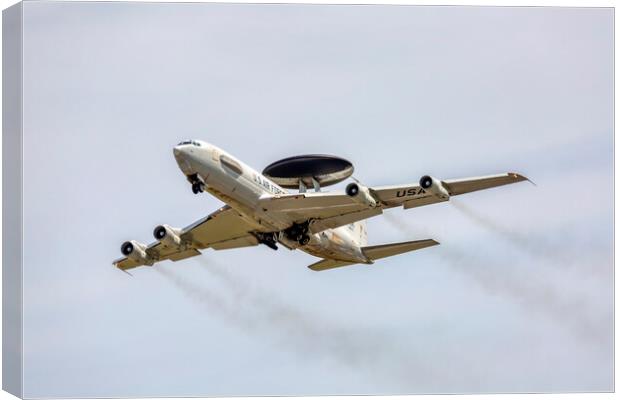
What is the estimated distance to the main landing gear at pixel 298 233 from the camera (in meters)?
59.7

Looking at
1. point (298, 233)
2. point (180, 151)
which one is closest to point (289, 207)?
point (298, 233)

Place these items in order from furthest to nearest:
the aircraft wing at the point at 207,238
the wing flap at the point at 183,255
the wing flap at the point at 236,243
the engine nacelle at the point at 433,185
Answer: the wing flap at the point at 183,255
the wing flap at the point at 236,243
the aircraft wing at the point at 207,238
the engine nacelle at the point at 433,185

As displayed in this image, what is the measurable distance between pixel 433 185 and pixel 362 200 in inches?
131

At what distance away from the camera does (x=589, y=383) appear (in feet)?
173

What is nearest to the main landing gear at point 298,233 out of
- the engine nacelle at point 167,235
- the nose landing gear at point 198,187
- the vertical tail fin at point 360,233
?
the vertical tail fin at point 360,233

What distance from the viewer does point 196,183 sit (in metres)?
55.6

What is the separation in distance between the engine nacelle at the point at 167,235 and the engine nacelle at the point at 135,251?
5.69 feet

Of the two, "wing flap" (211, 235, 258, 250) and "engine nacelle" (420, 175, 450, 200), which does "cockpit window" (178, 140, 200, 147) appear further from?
→ "engine nacelle" (420, 175, 450, 200)

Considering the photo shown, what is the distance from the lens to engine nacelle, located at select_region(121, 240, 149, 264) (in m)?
62.9

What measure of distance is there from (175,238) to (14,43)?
46.8 ft

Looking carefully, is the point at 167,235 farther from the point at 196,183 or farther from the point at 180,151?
the point at 180,151

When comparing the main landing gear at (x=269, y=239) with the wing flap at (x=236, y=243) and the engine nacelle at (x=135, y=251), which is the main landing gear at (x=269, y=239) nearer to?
the wing flap at (x=236, y=243)

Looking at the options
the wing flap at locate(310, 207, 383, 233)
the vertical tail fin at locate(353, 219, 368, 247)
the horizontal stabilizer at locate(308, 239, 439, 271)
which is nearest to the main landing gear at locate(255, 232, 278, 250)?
the wing flap at locate(310, 207, 383, 233)

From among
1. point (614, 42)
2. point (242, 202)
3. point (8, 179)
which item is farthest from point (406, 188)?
point (8, 179)
